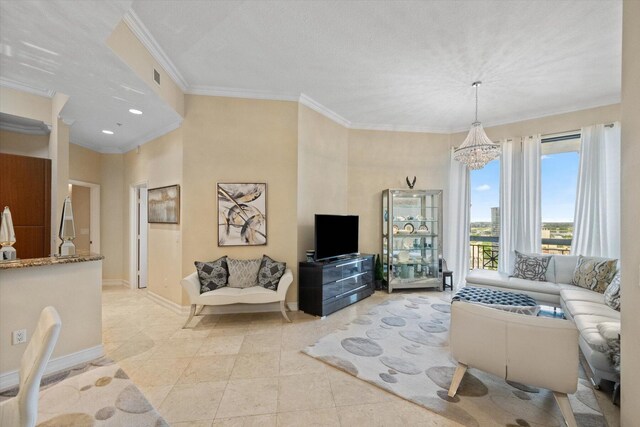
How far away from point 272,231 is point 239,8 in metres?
2.68

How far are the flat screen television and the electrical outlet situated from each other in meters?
3.01

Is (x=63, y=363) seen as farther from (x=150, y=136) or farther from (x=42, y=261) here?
(x=150, y=136)

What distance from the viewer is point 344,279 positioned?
434cm

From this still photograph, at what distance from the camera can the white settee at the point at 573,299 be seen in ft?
7.37

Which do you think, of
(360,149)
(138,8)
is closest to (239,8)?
(138,8)

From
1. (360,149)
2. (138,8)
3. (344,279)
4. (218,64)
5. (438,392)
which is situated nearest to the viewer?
(438,392)

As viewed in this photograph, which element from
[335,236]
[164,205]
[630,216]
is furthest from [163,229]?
[630,216]

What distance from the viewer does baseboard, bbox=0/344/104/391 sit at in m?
2.30

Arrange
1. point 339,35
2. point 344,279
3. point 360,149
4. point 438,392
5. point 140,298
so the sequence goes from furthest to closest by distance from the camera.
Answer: point 360,149 → point 140,298 → point 344,279 → point 339,35 → point 438,392

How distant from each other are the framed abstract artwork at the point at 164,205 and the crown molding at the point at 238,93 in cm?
140

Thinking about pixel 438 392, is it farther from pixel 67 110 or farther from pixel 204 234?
pixel 67 110

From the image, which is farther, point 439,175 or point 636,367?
point 439,175

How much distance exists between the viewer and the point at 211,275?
3.71m

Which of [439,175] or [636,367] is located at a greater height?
[439,175]
